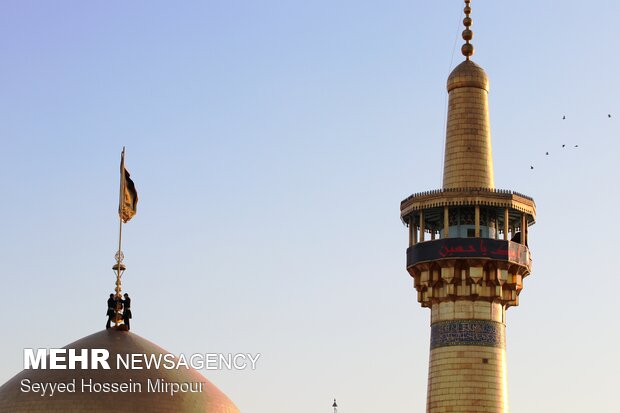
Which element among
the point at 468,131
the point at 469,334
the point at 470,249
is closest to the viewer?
the point at 469,334

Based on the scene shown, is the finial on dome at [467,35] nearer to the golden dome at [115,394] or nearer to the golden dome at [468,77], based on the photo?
the golden dome at [468,77]

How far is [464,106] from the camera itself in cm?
6581

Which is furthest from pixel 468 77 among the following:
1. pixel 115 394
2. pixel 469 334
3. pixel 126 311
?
pixel 115 394

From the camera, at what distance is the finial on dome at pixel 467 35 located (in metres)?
67.5

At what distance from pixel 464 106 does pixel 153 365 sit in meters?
21.0

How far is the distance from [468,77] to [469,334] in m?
10.3

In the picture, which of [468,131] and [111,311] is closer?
[111,311]

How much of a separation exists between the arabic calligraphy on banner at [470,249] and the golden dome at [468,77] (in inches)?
257

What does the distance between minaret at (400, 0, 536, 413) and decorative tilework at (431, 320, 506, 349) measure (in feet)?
0.12

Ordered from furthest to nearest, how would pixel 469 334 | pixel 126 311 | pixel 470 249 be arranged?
pixel 470 249 < pixel 469 334 < pixel 126 311

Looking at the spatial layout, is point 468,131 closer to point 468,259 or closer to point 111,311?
point 468,259

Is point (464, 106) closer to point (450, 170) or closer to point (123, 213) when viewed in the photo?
point (450, 170)

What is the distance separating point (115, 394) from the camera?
48406 millimetres

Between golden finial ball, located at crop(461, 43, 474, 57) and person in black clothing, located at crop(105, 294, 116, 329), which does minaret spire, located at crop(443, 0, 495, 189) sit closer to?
golden finial ball, located at crop(461, 43, 474, 57)
